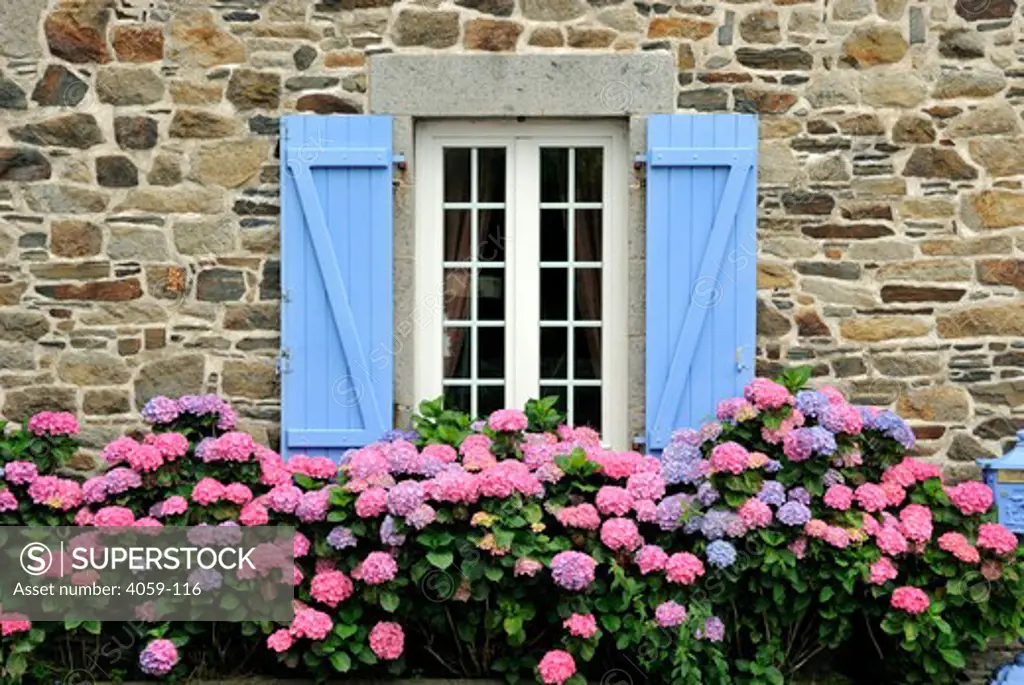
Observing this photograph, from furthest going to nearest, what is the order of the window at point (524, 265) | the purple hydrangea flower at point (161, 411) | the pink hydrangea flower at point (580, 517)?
the window at point (524, 265)
the purple hydrangea flower at point (161, 411)
the pink hydrangea flower at point (580, 517)

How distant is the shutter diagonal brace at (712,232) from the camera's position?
19.8 feet

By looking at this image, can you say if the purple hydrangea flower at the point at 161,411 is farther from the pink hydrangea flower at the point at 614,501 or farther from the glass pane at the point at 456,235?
the pink hydrangea flower at the point at 614,501

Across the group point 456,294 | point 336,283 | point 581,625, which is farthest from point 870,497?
point 336,283

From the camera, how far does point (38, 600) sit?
5.49 meters

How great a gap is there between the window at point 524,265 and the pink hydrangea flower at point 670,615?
1.19 metres

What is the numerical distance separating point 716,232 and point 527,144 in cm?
96

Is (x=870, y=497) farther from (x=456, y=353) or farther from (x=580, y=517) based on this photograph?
(x=456, y=353)

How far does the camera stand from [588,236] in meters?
6.29

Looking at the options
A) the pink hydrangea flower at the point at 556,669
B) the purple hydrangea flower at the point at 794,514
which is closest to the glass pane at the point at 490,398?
the pink hydrangea flower at the point at 556,669

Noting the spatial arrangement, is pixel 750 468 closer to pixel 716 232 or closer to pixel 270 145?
pixel 716 232

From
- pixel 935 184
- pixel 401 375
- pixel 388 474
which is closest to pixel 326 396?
pixel 401 375

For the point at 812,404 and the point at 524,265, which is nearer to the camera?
the point at 812,404

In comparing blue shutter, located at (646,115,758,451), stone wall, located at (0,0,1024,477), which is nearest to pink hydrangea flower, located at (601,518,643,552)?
blue shutter, located at (646,115,758,451)

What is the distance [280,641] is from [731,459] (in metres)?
1.90
